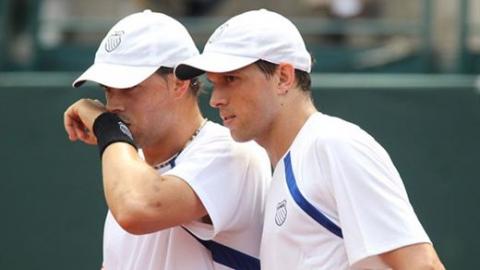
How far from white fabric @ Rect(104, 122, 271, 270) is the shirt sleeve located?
0.54 metres

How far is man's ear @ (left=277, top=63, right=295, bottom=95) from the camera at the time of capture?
3.41 metres

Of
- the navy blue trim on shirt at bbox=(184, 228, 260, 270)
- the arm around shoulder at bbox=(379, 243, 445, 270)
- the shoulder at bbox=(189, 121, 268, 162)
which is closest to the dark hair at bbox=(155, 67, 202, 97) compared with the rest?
the shoulder at bbox=(189, 121, 268, 162)

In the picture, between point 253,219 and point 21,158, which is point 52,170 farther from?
point 253,219

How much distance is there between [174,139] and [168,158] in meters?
0.06

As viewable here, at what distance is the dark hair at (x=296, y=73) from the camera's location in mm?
3396

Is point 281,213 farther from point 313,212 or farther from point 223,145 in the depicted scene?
point 223,145

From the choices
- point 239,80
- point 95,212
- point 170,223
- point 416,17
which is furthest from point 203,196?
point 416,17

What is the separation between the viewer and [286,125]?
3418 millimetres

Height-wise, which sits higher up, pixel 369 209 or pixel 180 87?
pixel 180 87

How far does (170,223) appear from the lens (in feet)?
11.2

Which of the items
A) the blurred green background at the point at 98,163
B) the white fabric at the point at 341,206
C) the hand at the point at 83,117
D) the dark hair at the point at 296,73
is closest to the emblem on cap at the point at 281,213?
the white fabric at the point at 341,206

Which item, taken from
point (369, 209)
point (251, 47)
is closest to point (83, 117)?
point (251, 47)

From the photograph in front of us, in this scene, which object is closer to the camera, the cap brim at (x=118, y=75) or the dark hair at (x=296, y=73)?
the dark hair at (x=296, y=73)

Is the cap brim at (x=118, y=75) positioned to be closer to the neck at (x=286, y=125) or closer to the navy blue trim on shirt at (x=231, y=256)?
the neck at (x=286, y=125)
